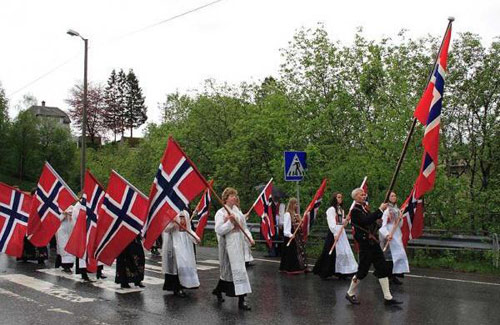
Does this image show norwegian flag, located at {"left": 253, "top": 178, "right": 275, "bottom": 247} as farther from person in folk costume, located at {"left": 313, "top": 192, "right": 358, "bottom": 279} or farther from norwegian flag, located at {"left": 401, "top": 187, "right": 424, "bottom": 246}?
norwegian flag, located at {"left": 401, "top": 187, "right": 424, "bottom": 246}

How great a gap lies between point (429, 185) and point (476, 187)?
292 inches

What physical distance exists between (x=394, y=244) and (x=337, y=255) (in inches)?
49.2

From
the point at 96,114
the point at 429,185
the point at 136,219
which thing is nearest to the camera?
the point at 429,185

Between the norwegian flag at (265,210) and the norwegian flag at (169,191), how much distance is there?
6.37 metres

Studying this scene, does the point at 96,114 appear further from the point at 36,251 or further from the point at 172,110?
the point at 36,251

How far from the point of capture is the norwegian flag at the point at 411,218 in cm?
1283

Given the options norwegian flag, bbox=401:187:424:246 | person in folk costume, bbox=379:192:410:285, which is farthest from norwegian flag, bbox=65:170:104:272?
norwegian flag, bbox=401:187:424:246

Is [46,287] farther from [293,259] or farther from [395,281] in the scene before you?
[395,281]

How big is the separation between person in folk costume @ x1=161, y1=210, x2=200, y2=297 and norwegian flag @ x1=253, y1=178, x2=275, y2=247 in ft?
18.0

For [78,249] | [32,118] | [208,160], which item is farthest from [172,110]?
[32,118]

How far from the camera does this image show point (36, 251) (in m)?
16.7

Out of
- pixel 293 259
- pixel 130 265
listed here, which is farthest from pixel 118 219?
pixel 293 259

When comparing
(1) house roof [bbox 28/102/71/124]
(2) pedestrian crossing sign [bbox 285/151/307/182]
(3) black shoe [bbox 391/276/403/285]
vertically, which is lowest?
(3) black shoe [bbox 391/276/403/285]

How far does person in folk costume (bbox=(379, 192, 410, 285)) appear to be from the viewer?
11.9 m
